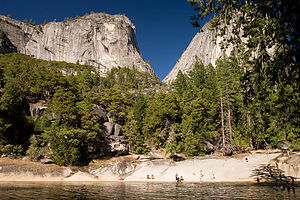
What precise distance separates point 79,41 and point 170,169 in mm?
144742

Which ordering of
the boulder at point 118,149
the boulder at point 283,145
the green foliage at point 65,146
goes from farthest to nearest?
the boulder at point 118,149 → the boulder at point 283,145 → the green foliage at point 65,146

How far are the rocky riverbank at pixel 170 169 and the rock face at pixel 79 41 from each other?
119m

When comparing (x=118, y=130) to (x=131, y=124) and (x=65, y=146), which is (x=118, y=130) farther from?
(x=65, y=146)

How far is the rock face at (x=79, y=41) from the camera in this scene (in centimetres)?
13975

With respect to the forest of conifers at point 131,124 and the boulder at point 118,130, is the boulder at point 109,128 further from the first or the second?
the forest of conifers at point 131,124

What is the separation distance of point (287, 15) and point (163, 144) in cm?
4771

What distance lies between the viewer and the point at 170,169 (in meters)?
34.9

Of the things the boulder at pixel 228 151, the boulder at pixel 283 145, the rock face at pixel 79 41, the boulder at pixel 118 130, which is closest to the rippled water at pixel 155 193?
the boulder at pixel 228 151

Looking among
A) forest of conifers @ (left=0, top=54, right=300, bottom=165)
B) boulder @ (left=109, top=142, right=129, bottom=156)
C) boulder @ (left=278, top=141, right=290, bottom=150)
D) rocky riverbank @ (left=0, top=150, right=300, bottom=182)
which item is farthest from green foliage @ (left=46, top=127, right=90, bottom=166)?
boulder @ (left=278, top=141, right=290, bottom=150)

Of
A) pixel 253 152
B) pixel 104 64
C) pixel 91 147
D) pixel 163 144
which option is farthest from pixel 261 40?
pixel 104 64

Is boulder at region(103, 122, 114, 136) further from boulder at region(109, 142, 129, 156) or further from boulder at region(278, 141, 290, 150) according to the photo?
boulder at region(278, 141, 290, 150)

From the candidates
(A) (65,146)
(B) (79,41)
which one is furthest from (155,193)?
(B) (79,41)

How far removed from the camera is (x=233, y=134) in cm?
4156

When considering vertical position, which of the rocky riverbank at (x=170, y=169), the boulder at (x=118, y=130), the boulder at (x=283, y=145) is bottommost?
the rocky riverbank at (x=170, y=169)
